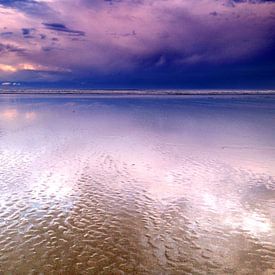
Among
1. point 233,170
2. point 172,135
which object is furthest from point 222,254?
point 172,135

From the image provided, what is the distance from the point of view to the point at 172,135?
58.2 feet

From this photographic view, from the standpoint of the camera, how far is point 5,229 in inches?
247

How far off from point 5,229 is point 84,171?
170 inches

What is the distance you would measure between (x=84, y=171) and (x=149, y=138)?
22.4 ft

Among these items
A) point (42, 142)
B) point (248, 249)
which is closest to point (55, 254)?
point (248, 249)

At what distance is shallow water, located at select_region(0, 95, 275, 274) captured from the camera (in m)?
5.29

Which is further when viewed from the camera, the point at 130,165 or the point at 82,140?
the point at 82,140

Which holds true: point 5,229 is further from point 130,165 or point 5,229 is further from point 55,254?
point 130,165

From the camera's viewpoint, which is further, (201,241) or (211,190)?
(211,190)

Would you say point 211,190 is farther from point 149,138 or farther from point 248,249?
point 149,138

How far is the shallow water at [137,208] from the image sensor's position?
529 centimetres

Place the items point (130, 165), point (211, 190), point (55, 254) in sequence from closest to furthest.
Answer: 1. point (55, 254)
2. point (211, 190)
3. point (130, 165)

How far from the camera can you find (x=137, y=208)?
7477mm

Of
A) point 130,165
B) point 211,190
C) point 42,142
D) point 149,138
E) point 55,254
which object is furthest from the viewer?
point 149,138
